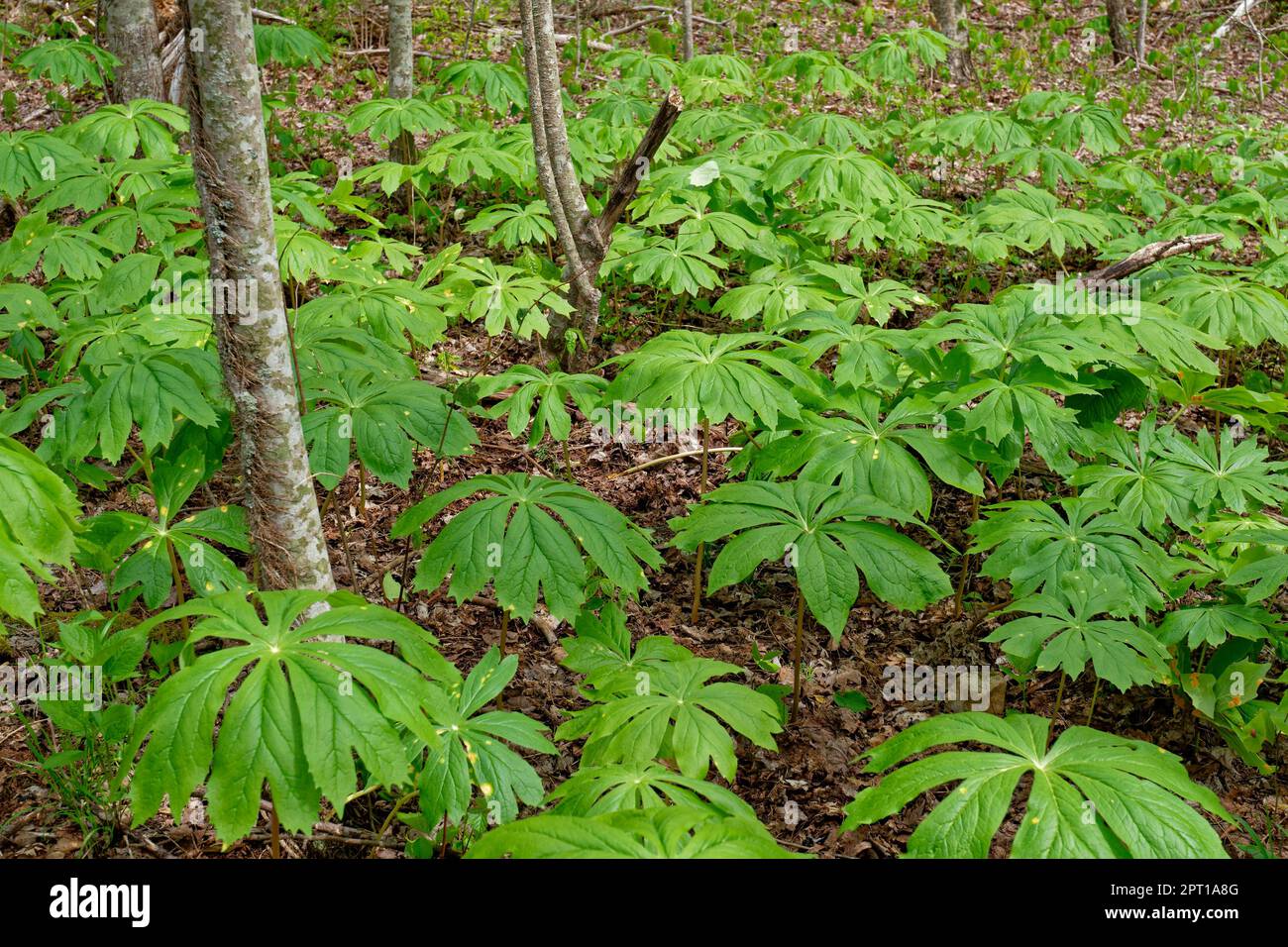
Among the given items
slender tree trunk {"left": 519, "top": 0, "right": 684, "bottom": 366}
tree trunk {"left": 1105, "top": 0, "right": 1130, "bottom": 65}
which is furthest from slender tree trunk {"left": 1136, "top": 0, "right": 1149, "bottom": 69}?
slender tree trunk {"left": 519, "top": 0, "right": 684, "bottom": 366}

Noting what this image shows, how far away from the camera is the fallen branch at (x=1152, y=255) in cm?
503

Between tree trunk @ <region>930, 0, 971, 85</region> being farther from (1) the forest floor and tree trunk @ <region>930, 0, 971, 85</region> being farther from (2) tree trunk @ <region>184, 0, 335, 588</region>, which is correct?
(2) tree trunk @ <region>184, 0, 335, 588</region>

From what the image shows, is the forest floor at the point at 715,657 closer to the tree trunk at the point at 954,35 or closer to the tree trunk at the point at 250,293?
the tree trunk at the point at 250,293

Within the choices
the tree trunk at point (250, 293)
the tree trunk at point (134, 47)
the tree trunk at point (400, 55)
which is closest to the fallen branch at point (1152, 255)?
the tree trunk at point (250, 293)

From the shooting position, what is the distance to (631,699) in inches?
106

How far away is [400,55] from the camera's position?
6.55m

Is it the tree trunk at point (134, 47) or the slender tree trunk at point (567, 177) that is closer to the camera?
the slender tree trunk at point (567, 177)

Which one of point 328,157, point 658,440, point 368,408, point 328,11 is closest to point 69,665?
point 368,408

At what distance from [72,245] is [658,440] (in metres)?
2.88

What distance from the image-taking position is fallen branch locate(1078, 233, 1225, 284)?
5027 mm

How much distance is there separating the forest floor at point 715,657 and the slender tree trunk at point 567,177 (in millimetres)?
484

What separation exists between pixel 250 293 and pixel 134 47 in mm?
5134

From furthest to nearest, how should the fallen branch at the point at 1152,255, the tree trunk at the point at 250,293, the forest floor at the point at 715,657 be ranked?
1. the fallen branch at the point at 1152,255
2. the forest floor at the point at 715,657
3. the tree trunk at the point at 250,293
